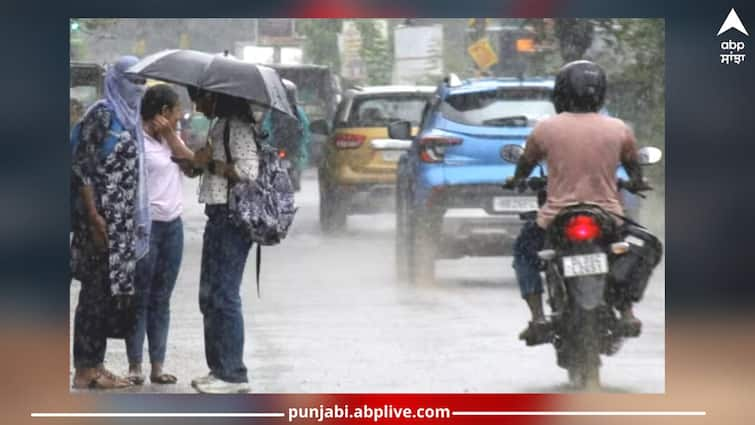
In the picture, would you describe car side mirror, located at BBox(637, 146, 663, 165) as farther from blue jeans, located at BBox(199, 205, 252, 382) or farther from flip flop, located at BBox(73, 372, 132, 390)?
flip flop, located at BBox(73, 372, 132, 390)

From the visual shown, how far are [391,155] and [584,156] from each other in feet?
3.60

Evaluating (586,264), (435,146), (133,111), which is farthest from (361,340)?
(133,111)

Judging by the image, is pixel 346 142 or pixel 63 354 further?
pixel 346 142

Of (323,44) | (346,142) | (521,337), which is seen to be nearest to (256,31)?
(323,44)

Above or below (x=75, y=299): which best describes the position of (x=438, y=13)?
above

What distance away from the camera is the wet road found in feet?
32.6

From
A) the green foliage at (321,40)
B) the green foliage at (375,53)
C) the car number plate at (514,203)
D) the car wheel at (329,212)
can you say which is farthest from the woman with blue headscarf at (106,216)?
the car number plate at (514,203)

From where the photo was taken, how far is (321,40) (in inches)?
391

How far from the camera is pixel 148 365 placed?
1001 centimetres

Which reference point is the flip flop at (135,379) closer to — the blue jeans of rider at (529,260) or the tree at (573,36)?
the blue jeans of rider at (529,260)

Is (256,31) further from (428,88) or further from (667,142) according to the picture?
(667,142)

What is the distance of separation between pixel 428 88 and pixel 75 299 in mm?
1623

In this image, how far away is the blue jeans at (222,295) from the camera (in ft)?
32.9

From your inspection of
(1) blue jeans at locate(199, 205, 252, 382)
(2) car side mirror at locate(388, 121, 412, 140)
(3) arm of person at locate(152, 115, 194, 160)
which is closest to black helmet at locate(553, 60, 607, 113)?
(2) car side mirror at locate(388, 121, 412, 140)
